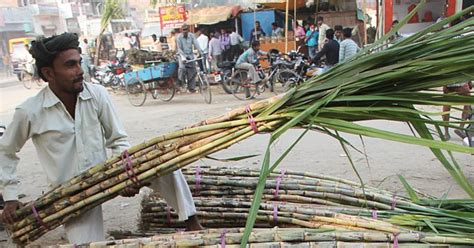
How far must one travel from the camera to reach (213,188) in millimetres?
2750

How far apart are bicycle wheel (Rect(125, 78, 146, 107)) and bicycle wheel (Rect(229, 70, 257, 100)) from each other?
212cm

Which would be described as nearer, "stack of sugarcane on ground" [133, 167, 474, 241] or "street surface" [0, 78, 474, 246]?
"stack of sugarcane on ground" [133, 167, 474, 241]

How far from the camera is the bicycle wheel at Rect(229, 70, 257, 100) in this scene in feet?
31.4

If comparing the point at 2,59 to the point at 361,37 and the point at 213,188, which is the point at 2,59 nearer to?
the point at 361,37

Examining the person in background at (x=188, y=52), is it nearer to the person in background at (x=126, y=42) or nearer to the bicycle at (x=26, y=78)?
the person in background at (x=126, y=42)

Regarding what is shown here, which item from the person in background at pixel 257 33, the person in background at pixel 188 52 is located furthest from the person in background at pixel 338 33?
the person in background at pixel 257 33

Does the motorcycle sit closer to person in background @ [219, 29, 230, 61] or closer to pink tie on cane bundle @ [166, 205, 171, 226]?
person in background @ [219, 29, 230, 61]

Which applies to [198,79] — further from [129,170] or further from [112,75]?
[129,170]

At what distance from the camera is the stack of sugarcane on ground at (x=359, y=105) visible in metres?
1.39

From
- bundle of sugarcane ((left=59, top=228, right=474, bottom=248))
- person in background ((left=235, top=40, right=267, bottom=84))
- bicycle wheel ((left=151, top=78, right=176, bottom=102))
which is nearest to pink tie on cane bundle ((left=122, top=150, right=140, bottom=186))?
bundle of sugarcane ((left=59, top=228, right=474, bottom=248))

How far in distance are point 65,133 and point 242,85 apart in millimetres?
7719

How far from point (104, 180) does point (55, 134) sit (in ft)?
A: 1.50

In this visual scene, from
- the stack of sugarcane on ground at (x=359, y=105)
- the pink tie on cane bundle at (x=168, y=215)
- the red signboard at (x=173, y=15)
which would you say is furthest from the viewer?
the red signboard at (x=173, y=15)

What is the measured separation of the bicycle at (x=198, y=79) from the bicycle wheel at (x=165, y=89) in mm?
281
